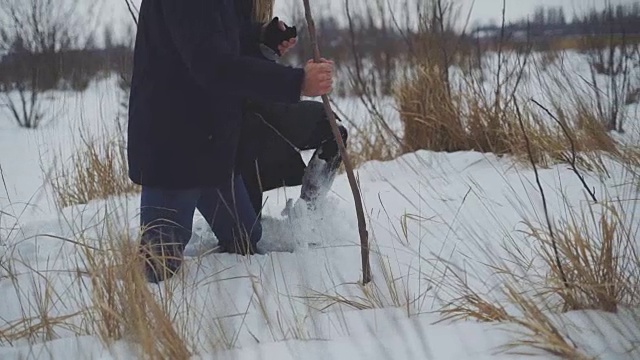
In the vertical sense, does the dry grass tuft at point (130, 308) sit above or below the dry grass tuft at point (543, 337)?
above

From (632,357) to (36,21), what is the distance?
11.3 feet

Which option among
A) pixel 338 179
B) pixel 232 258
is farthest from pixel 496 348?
pixel 338 179

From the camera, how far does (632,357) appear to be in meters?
0.87

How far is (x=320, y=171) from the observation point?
1773mm

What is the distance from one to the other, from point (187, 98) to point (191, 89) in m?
0.02

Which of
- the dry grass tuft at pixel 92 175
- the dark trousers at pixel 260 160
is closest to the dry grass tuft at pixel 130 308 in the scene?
the dark trousers at pixel 260 160

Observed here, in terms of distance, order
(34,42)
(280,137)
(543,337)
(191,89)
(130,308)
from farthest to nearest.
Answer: (34,42) < (280,137) < (191,89) < (130,308) < (543,337)

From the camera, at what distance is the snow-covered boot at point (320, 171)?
1.76m

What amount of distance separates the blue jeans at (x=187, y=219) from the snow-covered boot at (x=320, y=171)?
171 millimetres

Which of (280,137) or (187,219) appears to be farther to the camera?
(280,137)

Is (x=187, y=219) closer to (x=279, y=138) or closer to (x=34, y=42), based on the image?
(x=279, y=138)

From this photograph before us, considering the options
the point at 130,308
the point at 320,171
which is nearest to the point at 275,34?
the point at 320,171

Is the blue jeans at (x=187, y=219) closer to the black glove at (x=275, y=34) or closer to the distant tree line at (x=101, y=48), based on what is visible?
the black glove at (x=275, y=34)

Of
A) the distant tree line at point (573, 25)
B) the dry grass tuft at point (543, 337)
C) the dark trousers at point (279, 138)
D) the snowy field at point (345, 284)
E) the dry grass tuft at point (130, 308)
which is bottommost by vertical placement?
the snowy field at point (345, 284)
